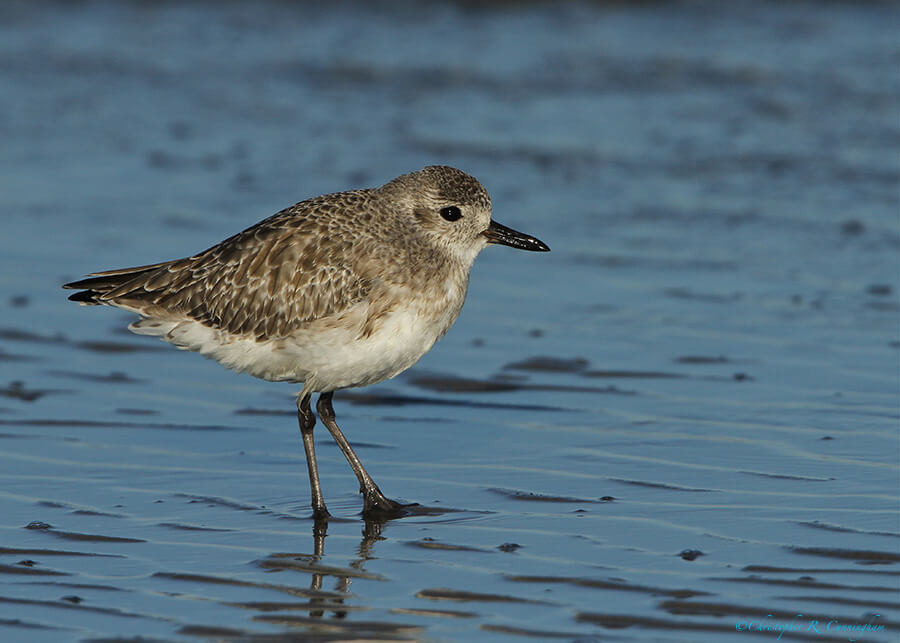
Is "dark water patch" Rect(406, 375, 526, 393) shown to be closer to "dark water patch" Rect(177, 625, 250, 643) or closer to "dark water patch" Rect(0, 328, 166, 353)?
"dark water patch" Rect(0, 328, 166, 353)

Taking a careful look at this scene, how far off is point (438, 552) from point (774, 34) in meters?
13.6

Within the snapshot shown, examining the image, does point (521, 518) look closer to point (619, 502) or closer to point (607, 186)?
point (619, 502)

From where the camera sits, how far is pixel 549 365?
8.82 m

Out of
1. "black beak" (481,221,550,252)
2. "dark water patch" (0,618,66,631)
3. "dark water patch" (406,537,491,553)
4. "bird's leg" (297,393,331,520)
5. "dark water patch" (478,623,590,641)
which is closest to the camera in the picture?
"dark water patch" (478,623,590,641)

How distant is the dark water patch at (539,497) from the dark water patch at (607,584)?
1.03 m

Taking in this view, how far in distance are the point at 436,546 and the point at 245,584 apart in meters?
0.93

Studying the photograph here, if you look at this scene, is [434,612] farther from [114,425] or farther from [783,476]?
[114,425]

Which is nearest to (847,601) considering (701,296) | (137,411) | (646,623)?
(646,623)

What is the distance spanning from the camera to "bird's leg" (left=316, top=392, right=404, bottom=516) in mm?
6652

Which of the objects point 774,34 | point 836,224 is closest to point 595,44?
point 774,34

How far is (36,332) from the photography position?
943cm

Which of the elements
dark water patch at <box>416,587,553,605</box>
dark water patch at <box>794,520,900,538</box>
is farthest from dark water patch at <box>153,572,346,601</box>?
dark water patch at <box>794,520,900,538</box>

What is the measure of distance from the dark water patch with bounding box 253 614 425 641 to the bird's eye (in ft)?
8.26

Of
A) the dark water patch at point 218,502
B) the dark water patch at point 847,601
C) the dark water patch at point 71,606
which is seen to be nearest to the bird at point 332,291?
the dark water patch at point 218,502
